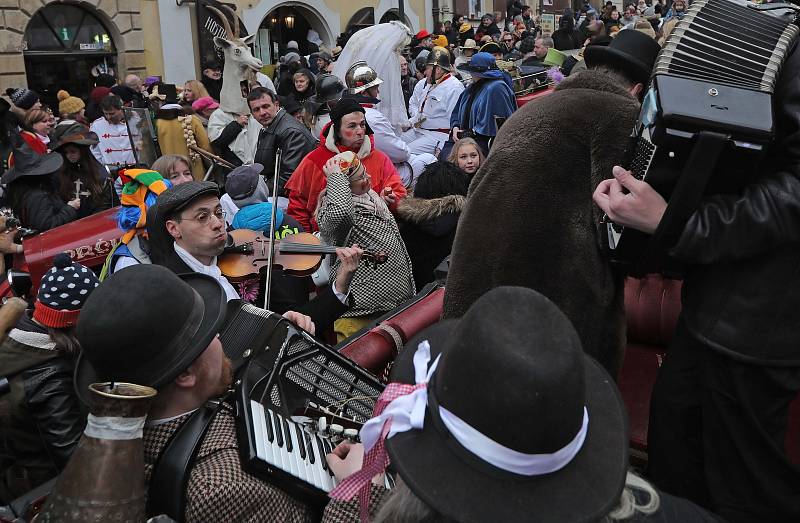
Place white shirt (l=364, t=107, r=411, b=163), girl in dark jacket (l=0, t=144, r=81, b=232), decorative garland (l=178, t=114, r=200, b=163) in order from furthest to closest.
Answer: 1. decorative garland (l=178, t=114, r=200, b=163)
2. white shirt (l=364, t=107, r=411, b=163)
3. girl in dark jacket (l=0, t=144, r=81, b=232)

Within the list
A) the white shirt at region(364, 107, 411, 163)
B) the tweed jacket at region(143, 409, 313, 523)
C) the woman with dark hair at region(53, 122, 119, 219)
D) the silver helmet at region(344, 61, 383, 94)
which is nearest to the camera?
the tweed jacket at region(143, 409, 313, 523)

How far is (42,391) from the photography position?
2.72 meters

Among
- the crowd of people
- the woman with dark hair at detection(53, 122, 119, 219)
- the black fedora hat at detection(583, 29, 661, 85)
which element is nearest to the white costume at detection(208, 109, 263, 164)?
the woman with dark hair at detection(53, 122, 119, 219)

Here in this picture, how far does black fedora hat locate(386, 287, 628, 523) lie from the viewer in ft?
4.08

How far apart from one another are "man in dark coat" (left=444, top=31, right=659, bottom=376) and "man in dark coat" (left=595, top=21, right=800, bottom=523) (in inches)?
7.5

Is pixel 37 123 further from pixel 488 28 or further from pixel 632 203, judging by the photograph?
pixel 488 28

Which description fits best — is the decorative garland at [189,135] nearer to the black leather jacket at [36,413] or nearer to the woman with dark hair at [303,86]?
the woman with dark hair at [303,86]

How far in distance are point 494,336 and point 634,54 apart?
1757mm

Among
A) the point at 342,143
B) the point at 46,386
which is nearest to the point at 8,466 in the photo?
the point at 46,386

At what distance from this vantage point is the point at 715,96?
1976 millimetres

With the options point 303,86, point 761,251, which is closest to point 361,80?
point 303,86

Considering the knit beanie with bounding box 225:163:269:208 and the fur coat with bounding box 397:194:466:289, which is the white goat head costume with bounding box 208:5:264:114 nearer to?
the knit beanie with bounding box 225:163:269:208

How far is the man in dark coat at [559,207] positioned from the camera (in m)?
2.35

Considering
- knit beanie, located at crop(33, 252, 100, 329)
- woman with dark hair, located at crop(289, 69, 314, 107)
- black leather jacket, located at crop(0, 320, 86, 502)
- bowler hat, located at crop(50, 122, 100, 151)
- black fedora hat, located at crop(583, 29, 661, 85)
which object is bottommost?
black leather jacket, located at crop(0, 320, 86, 502)
